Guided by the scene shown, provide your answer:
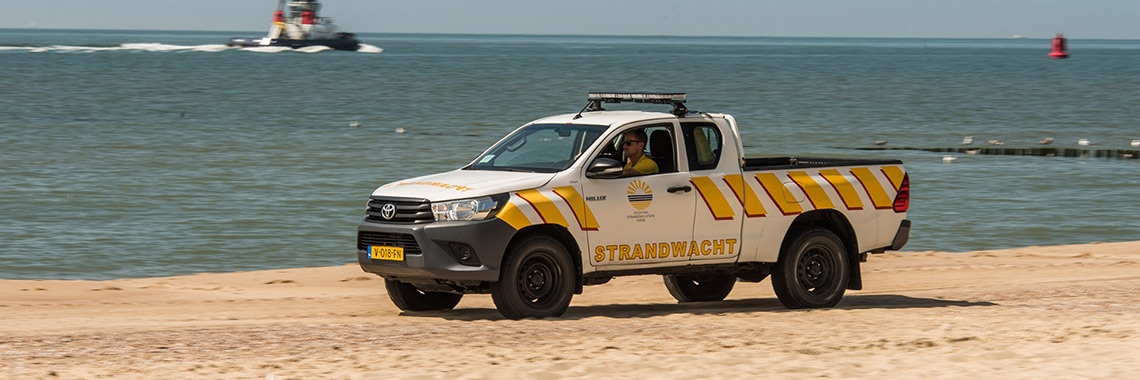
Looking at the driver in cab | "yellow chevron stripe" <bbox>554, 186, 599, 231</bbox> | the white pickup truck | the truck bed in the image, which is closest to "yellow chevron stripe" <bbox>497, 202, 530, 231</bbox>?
the white pickup truck

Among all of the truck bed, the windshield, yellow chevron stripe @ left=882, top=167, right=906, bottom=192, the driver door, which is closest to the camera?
the driver door

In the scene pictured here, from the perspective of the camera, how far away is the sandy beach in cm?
918

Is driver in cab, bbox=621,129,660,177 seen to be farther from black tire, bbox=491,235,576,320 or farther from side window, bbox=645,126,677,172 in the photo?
black tire, bbox=491,235,576,320

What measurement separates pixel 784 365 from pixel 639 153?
2.68 metres

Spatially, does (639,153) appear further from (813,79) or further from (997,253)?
(813,79)

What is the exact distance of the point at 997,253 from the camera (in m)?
19.0

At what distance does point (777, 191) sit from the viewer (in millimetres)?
12008

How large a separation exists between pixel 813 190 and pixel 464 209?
300 centimetres

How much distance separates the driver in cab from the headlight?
4.40ft

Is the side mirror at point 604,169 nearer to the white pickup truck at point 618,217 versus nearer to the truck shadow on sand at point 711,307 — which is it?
the white pickup truck at point 618,217

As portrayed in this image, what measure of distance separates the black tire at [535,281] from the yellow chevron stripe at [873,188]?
2.65m

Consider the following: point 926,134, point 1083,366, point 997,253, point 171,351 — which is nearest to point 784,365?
point 1083,366

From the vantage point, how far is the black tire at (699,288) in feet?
44.3

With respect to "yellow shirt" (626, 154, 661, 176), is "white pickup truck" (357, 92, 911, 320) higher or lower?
lower
